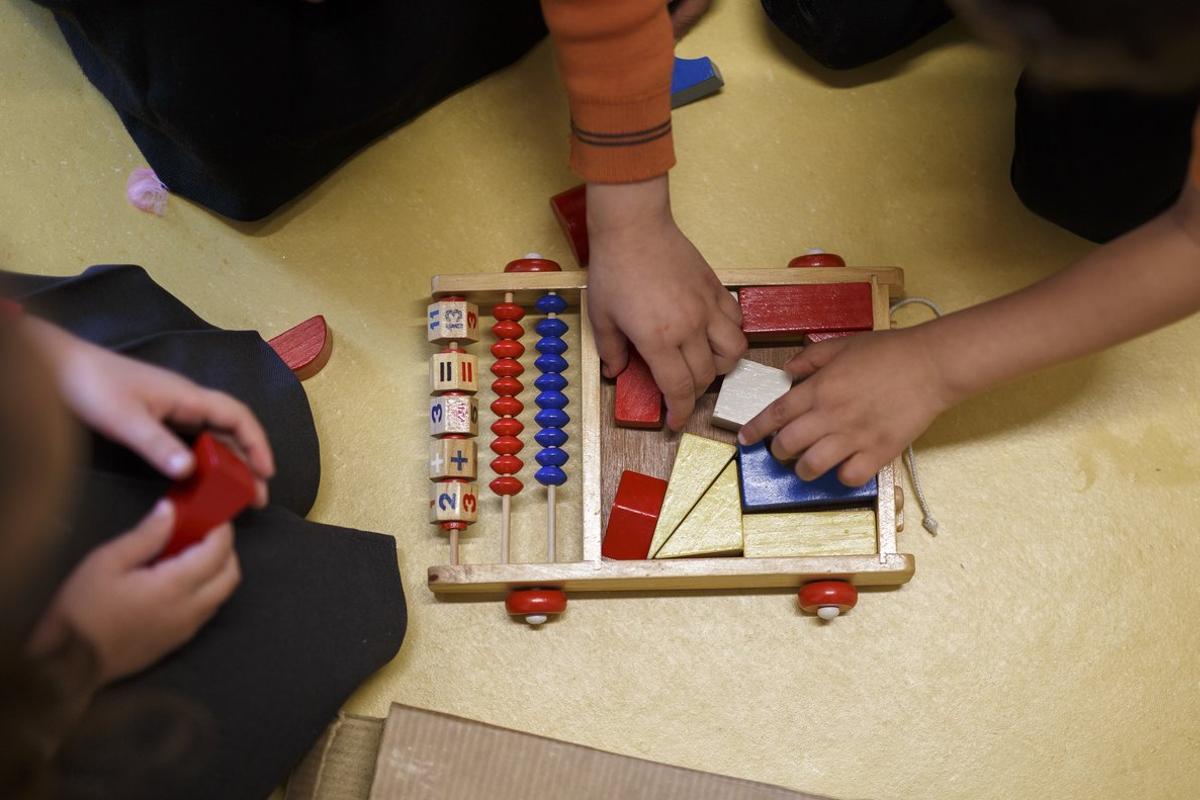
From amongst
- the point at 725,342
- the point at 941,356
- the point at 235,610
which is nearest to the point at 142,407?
the point at 235,610

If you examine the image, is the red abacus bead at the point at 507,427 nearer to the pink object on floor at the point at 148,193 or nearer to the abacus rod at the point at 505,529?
the abacus rod at the point at 505,529

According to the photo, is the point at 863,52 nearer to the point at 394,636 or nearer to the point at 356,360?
the point at 356,360

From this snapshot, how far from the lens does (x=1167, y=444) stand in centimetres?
100

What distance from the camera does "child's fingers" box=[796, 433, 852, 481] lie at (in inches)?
33.7

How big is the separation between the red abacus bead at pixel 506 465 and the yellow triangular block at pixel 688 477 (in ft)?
0.46

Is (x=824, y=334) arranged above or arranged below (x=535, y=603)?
above

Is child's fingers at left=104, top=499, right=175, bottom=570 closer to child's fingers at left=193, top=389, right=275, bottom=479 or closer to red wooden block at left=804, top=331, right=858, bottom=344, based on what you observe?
child's fingers at left=193, top=389, right=275, bottom=479

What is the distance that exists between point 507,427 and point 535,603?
163mm

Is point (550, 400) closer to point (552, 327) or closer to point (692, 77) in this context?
point (552, 327)

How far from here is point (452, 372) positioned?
0.96 metres

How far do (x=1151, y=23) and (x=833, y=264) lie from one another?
0.35m

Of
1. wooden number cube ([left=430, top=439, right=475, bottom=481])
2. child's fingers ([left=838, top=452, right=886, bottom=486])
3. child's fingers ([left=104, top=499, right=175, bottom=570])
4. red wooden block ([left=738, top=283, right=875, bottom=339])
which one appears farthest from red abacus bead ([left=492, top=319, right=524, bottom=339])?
child's fingers ([left=104, top=499, right=175, bottom=570])

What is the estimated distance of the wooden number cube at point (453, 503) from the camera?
3.06ft

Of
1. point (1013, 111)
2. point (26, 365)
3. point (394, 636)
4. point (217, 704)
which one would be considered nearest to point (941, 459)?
point (1013, 111)
